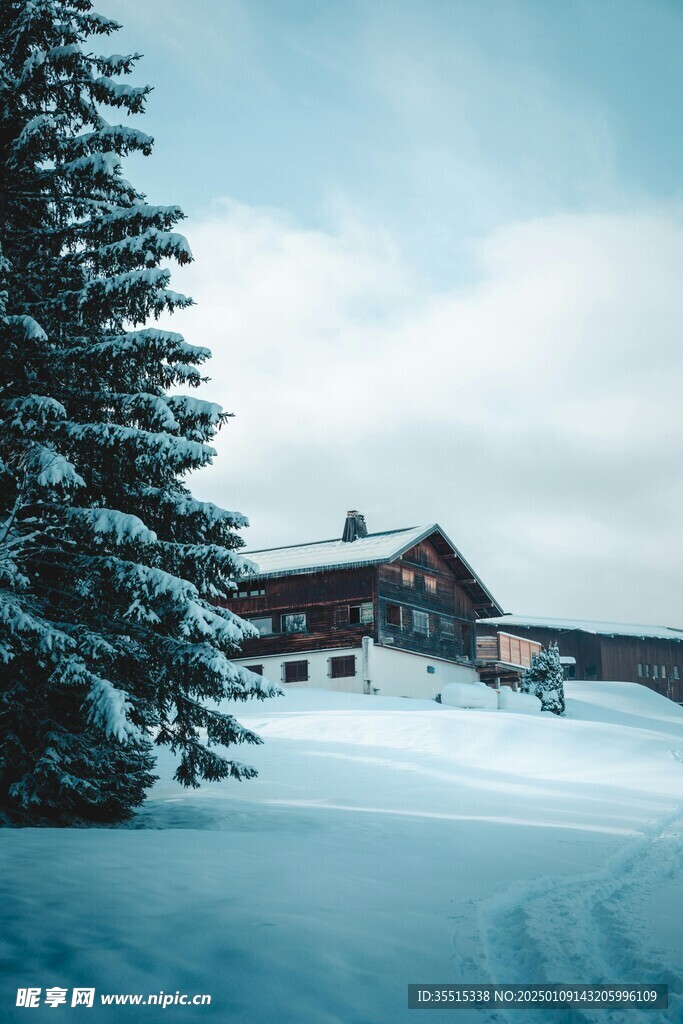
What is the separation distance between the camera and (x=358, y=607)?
39.7 m

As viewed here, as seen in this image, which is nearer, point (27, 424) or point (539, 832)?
point (27, 424)

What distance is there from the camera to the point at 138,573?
10531mm

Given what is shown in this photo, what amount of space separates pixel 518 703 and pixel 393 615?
7.53 meters

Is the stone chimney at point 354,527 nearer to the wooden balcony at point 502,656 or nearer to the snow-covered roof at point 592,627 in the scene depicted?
the wooden balcony at point 502,656

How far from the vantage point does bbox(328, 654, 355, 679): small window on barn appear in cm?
3862

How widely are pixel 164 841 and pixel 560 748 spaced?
17.2m

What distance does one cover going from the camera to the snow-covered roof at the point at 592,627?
62.3 metres

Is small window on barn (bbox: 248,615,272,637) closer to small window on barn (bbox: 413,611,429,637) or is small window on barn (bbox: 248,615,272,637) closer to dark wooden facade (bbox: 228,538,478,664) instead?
dark wooden facade (bbox: 228,538,478,664)

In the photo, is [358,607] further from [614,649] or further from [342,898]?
[342,898]

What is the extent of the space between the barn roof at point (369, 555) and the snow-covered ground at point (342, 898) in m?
21.9

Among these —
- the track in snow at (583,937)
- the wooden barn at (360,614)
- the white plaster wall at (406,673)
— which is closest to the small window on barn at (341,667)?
the wooden barn at (360,614)

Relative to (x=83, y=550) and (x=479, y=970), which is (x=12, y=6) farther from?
(x=479, y=970)

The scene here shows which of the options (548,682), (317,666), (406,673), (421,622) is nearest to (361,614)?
(317,666)

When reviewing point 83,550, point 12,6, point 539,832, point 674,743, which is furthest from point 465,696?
point 12,6
